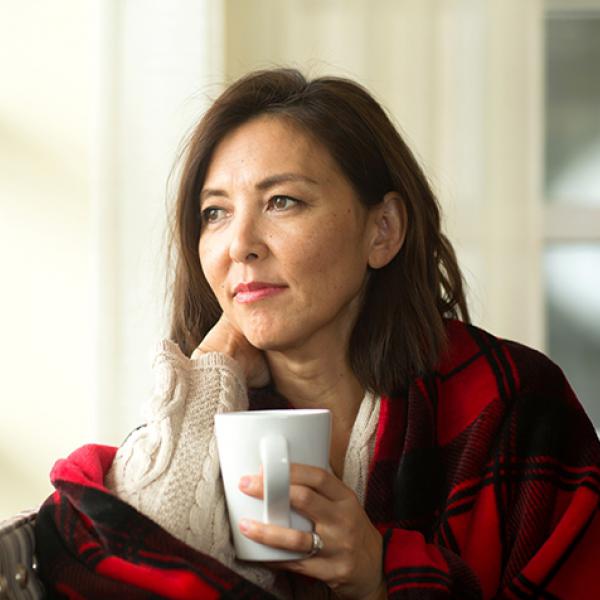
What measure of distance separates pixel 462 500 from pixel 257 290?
0.34 meters

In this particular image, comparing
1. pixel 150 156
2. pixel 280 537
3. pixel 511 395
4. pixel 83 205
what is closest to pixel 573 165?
pixel 150 156

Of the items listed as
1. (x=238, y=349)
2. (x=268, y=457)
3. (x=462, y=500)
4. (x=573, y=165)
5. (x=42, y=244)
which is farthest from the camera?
(x=573, y=165)

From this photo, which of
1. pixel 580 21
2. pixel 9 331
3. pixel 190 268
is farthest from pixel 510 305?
pixel 190 268

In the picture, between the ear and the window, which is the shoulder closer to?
the ear

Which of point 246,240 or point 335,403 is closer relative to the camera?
point 246,240

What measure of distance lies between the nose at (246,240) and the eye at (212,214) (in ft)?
A: 0.24

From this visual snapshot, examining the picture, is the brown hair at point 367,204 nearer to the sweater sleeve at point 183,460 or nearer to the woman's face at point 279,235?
the woman's face at point 279,235

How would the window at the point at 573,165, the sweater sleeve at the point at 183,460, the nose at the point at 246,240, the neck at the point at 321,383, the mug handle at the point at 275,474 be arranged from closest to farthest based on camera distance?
1. the mug handle at the point at 275,474
2. the sweater sleeve at the point at 183,460
3. the nose at the point at 246,240
4. the neck at the point at 321,383
5. the window at the point at 573,165

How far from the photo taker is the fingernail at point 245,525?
1004 mm

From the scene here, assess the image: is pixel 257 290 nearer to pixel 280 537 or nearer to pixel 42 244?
pixel 280 537

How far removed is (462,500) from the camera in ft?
4.05

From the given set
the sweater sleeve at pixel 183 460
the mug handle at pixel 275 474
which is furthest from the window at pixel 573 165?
the mug handle at pixel 275 474

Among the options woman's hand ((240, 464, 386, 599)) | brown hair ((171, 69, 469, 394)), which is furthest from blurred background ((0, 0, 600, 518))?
woman's hand ((240, 464, 386, 599))

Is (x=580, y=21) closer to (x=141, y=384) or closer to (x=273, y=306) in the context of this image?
(x=141, y=384)
